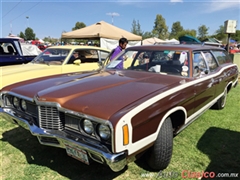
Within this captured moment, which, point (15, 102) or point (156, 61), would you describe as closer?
point (15, 102)

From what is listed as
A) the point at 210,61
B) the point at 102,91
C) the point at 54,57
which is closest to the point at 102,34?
the point at 54,57

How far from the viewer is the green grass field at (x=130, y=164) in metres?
2.51

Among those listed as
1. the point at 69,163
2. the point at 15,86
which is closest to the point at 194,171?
the point at 69,163

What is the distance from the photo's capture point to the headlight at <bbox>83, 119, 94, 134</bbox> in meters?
2.03

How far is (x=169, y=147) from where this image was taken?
95.4 inches

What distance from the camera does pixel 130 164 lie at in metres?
2.73

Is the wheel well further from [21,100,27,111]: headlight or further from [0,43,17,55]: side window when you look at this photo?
[0,43,17,55]: side window

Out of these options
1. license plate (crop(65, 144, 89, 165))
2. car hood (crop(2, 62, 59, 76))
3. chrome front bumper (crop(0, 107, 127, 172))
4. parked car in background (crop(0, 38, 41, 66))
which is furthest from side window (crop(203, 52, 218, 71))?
parked car in background (crop(0, 38, 41, 66))

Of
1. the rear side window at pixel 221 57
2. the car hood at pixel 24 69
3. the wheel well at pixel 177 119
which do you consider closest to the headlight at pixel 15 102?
the wheel well at pixel 177 119

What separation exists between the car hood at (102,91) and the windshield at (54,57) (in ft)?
8.44

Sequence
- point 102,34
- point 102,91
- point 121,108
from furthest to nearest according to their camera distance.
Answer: point 102,34 → point 102,91 → point 121,108

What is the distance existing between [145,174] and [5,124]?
9.68ft

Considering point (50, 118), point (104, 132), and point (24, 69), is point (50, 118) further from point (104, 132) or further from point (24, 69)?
point (24, 69)

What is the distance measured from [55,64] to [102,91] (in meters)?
3.48
